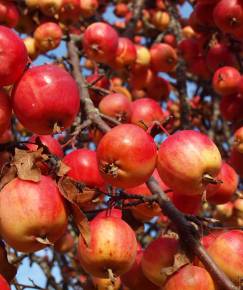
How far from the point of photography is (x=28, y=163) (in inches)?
56.2

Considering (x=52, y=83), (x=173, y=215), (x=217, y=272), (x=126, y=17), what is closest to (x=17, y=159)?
(x=52, y=83)

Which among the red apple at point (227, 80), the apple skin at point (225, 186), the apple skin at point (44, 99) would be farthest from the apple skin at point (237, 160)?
the apple skin at point (44, 99)

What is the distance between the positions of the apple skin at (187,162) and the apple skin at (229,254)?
0.19m

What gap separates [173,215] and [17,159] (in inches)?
21.3

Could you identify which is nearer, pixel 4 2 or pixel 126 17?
pixel 4 2

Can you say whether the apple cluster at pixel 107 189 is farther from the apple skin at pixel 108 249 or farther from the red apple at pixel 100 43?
the red apple at pixel 100 43

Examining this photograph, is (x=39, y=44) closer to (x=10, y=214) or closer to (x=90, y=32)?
(x=90, y=32)

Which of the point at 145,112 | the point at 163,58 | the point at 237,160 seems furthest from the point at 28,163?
the point at 163,58

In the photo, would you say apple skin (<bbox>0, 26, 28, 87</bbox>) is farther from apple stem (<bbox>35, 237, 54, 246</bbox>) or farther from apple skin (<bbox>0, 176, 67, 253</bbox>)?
apple stem (<bbox>35, 237, 54, 246</bbox>)

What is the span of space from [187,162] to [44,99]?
1.61 feet

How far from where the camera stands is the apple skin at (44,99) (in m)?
1.53

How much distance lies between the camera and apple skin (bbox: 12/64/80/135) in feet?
5.03

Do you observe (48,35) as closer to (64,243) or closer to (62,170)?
(64,243)

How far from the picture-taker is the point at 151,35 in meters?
4.52
